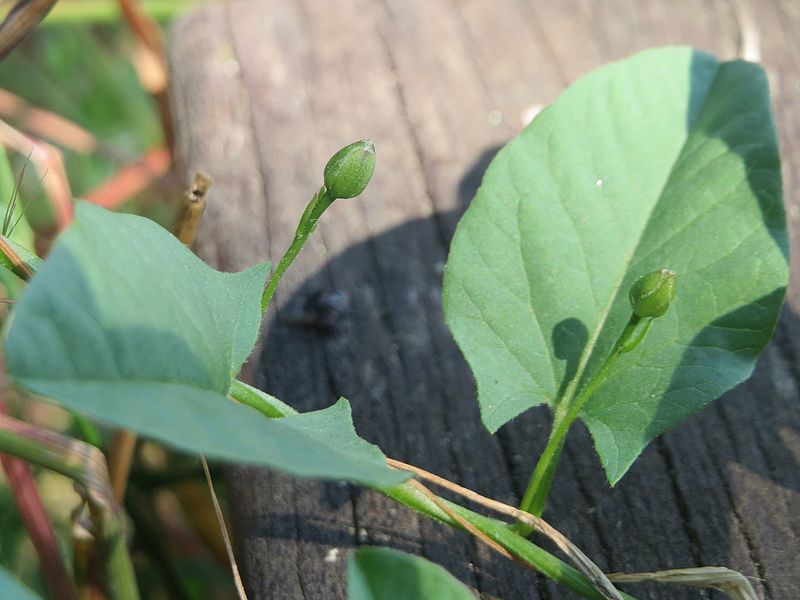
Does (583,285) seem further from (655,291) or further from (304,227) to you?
(304,227)

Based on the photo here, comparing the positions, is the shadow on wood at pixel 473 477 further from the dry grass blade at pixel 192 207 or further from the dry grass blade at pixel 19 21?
the dry grass blade at pixel 19 21

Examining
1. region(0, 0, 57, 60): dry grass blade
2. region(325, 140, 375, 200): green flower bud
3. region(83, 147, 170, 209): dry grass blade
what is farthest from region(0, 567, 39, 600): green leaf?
region(83, 147, 170, 209): dry grass blade

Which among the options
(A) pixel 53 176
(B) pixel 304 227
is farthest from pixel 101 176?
(B) pixel 304 227

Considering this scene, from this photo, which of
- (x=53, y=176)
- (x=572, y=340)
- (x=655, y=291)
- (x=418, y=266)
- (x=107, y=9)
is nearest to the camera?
(x=655, y=291)

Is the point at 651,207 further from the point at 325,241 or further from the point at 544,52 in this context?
the point at 544,52

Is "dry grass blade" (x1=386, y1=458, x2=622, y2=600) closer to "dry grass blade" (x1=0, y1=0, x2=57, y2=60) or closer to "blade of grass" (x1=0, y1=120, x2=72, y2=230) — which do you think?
"dry grass blade" (x1=0, y1=0, x2=57, y2=60)

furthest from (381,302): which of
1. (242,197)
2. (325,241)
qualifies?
(242,197)
